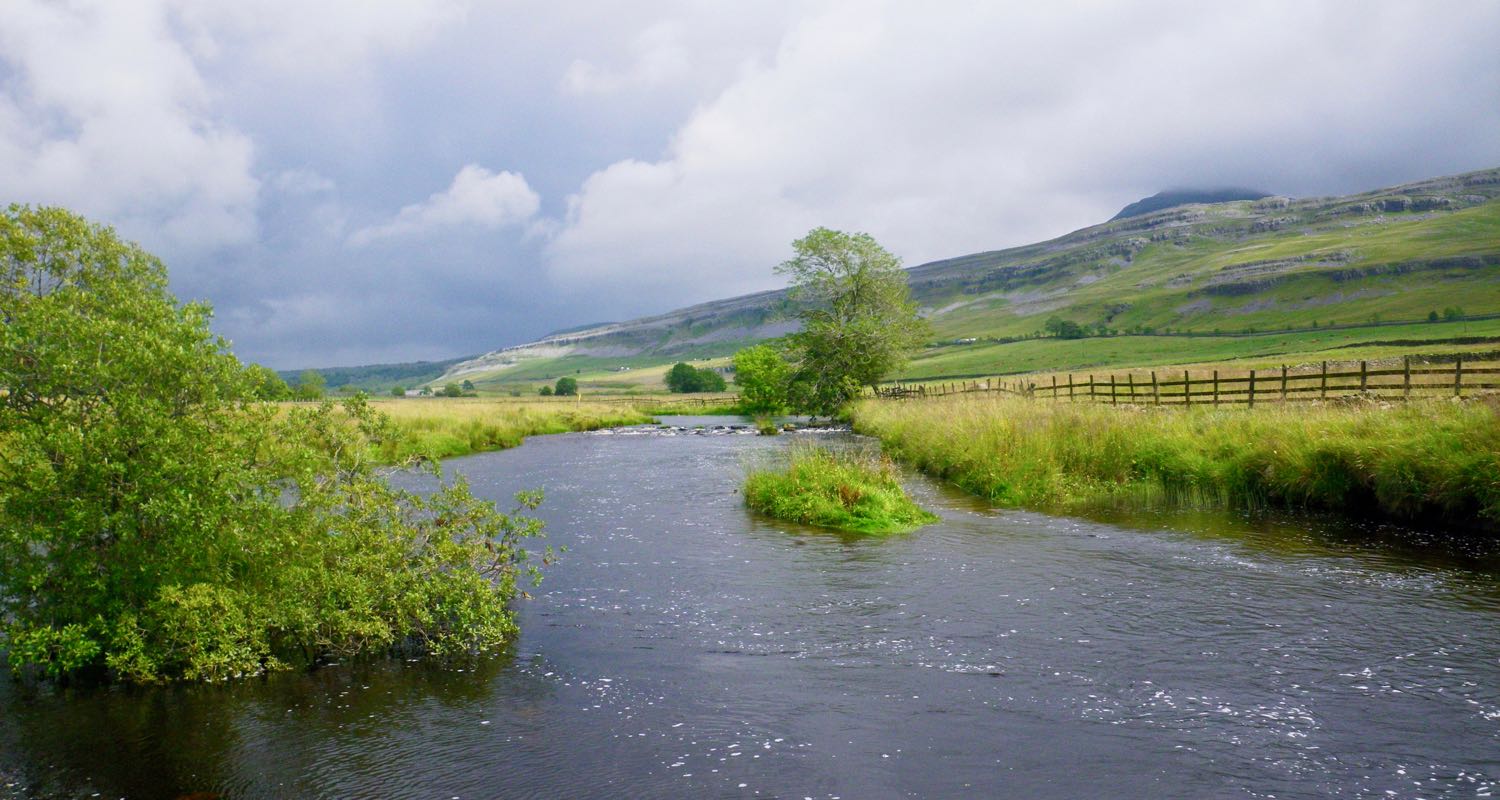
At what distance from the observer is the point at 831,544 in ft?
64.5

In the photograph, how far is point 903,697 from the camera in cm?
1042

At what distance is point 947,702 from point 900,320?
204 ft

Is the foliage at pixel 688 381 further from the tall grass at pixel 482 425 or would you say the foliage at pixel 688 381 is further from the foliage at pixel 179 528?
the foliage at pixel 179 528

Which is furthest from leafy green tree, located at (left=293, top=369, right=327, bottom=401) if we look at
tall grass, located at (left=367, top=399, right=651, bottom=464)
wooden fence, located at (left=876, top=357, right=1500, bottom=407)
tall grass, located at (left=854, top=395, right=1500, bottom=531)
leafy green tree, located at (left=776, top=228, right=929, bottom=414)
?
leafy green tree, located at (left=776, top=228, right=929, bottom=414)

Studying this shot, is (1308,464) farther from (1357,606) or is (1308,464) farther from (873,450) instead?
(873,450)

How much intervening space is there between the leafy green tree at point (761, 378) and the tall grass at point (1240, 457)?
4498 centimetres

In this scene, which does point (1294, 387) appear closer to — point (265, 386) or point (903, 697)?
point (903, 697)

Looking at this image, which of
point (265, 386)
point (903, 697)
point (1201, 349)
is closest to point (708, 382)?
point (1201, 349)

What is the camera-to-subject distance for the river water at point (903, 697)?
8.52m

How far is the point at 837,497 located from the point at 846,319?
50064mm

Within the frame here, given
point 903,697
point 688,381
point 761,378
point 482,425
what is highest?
point 761,378

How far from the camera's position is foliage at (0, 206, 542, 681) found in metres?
10.7

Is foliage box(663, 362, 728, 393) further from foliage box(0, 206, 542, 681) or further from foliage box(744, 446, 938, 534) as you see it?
foliage box(0, 206, 542, 681)

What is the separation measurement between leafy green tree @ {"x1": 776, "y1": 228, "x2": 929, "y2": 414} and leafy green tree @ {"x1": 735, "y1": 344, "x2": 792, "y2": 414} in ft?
14.1
